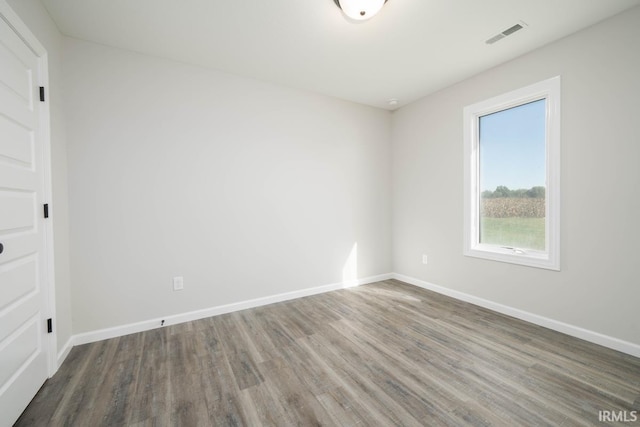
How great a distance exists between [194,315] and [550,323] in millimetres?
3617

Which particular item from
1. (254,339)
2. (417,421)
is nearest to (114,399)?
(254,339)

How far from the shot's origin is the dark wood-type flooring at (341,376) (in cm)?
153

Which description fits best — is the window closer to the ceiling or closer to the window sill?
the window sill

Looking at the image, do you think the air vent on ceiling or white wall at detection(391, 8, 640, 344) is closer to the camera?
white wall at detection(391, 8, 640, 344)

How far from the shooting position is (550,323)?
2.54 metres

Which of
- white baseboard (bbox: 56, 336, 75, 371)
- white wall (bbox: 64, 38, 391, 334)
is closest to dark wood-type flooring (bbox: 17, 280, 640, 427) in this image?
white baseboard (bbox: 56, 336, 75, 371)

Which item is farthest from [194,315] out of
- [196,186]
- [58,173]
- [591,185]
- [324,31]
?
[591,185]

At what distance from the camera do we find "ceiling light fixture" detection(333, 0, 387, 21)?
1875 mm

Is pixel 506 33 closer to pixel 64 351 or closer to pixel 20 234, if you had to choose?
pixel 20 234

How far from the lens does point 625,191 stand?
6.98 feet

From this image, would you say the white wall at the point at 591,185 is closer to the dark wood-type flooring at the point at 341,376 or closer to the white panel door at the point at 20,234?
the dark wood-type flooring at the point at 341,376

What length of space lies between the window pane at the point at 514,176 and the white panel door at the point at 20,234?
A: 4.18 meters

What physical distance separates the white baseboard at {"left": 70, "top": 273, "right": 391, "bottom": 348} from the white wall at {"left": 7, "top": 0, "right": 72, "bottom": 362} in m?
0.18

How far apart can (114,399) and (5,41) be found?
2.23 metres
